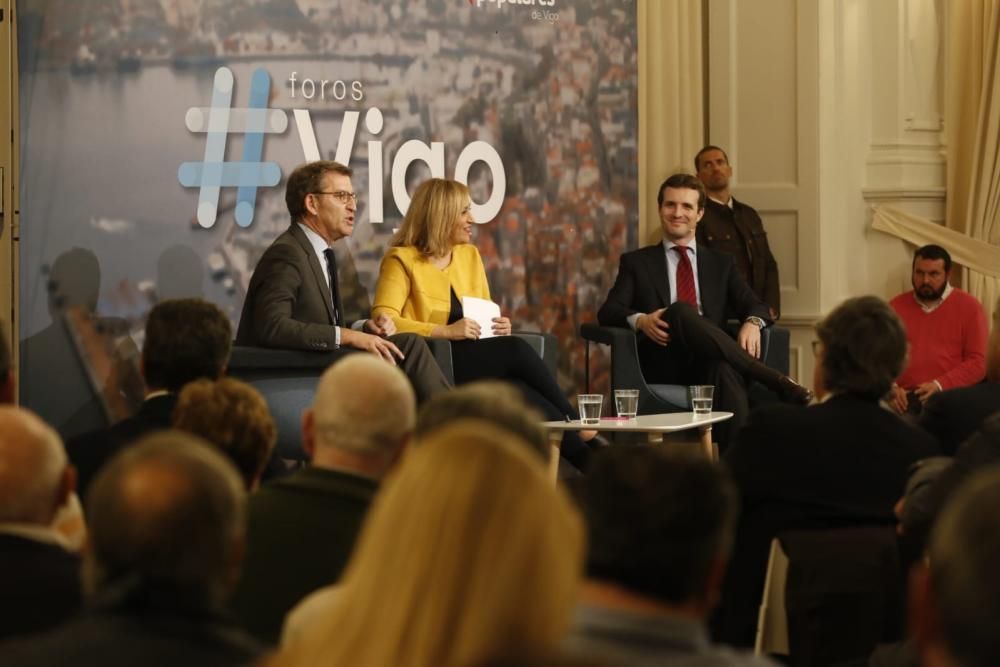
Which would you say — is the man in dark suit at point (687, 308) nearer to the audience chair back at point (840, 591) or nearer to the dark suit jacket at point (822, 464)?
the dark suit jacket at point (822, 464)

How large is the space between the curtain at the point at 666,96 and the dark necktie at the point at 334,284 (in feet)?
7.59

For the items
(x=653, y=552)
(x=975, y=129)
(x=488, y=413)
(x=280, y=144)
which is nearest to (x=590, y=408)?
(x=280, y=144)

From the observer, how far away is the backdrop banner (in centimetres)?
625

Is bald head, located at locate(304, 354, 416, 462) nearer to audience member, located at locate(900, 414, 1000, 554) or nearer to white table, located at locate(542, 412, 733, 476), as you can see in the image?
audience member, located at locate(900, 414, 1000, 554)

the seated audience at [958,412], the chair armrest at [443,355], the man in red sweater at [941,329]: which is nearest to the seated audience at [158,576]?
the seated audience at [958,412]

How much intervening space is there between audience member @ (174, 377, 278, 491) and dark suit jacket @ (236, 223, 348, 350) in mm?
2990

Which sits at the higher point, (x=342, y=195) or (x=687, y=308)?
(x=342, y=195)

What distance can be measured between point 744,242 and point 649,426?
103 inches

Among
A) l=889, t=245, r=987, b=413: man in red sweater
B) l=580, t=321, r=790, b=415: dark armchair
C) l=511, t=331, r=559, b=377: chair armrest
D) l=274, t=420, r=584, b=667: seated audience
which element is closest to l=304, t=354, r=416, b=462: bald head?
l=274, t=420, r=584, b=667: seated audience

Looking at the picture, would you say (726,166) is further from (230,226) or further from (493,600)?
(493,600)

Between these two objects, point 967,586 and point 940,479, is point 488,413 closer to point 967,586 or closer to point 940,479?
→ point 940,479

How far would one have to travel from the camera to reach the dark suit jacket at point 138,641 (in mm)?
1568

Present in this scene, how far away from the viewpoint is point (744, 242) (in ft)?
26.8

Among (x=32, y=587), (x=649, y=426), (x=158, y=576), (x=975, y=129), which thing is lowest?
(x=649, y=426)
